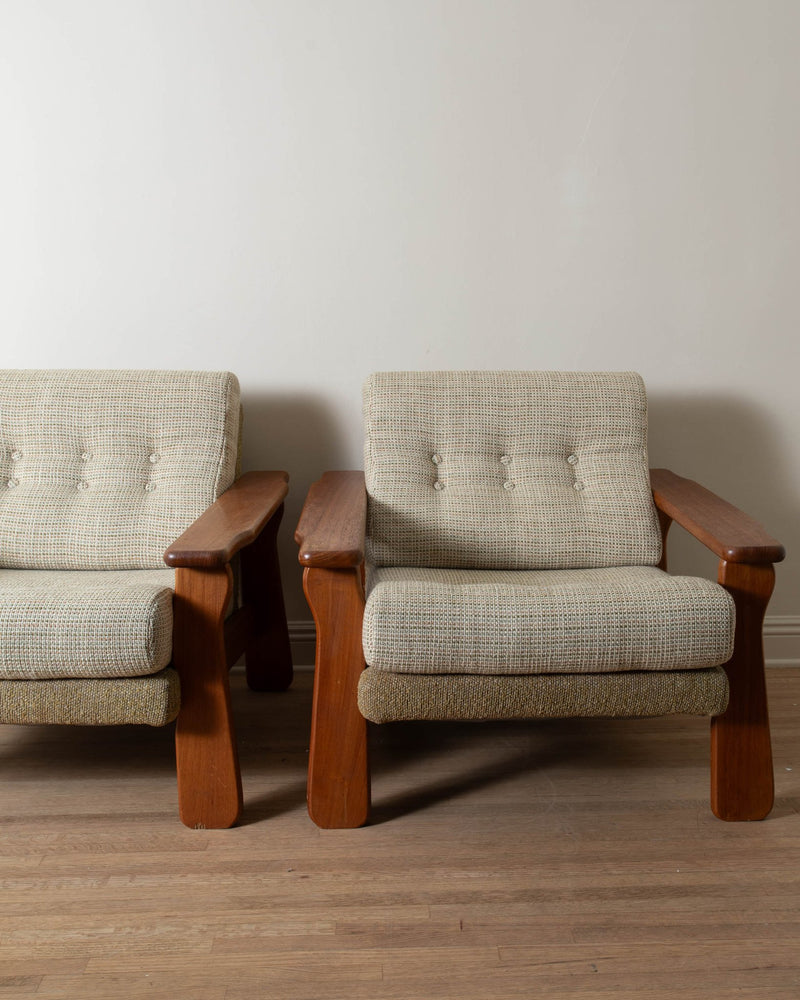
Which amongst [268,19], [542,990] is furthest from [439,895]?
[268,19]

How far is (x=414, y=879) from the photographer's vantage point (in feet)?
4.66

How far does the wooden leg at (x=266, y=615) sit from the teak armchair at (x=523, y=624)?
303 mm

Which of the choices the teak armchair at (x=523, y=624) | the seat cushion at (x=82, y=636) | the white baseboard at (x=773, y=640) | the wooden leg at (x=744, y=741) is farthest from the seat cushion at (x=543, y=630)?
the white baseboard at (x=773, y=640)

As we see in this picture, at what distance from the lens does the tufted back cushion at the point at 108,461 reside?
1.94 m

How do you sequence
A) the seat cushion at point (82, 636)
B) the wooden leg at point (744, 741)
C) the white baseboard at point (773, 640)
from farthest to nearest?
the white baseboard at point (773, 640)
the wooden leg at point (744, 741)
the seat cushion at point (82, 636)

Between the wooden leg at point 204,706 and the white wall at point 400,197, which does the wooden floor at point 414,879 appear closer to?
the wooden leg at point 204,706

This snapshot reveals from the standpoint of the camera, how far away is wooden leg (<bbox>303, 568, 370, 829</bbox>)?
1520 mm

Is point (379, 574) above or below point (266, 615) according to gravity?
above

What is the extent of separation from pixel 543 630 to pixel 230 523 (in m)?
0.67

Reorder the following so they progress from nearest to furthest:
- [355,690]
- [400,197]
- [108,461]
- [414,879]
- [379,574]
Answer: [414,879] < [355,690] < [379,574] < [108,461] < [400,197]

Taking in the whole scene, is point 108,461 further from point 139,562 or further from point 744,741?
point 744,741

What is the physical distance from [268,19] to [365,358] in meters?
0.90

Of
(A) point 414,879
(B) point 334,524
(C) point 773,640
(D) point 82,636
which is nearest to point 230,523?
(B) point 334,524

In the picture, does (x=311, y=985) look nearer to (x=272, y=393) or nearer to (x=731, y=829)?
(x=731, y=829)
